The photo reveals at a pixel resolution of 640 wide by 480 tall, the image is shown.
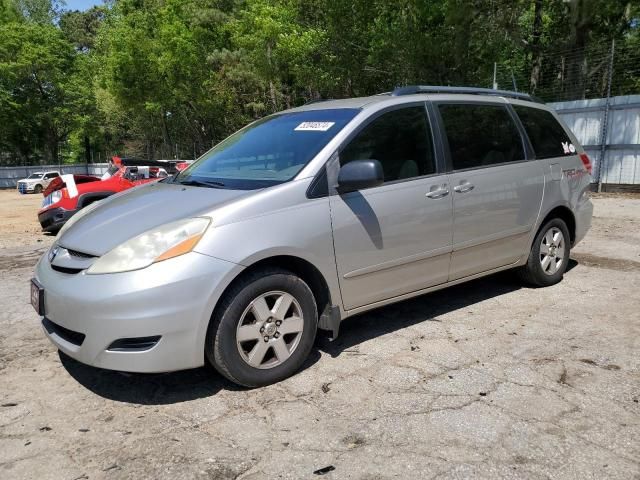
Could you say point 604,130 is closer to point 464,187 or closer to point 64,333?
point 464,187

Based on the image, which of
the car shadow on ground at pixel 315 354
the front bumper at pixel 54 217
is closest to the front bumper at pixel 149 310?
the car shadow on ground at pixel 315 354

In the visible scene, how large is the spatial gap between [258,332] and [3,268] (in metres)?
5.28

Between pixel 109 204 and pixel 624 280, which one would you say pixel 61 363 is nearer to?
pixel 109 204

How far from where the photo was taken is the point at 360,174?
132 inches

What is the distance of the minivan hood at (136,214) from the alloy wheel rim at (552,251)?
3.06m

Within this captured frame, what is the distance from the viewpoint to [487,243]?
4.37m

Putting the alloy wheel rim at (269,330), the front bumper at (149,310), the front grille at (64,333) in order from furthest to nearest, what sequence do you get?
1. the alloy wheel rim at (269,330)
2. the front grille at (64,333)
3. the front bumper at (149,310)

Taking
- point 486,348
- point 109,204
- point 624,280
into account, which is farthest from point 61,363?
point 624,280

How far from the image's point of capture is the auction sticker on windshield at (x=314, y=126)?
12.3 feet

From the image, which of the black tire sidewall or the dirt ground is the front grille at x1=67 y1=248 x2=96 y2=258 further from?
the black tire sidewall

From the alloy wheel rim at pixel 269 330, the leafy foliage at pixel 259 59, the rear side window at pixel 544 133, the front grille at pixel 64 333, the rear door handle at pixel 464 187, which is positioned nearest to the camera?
the front grille at pixel 64 333

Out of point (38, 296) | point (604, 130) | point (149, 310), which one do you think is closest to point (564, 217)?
point (149, 310)

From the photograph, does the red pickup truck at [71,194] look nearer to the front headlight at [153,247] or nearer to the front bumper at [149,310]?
the front headlight at [153,247]

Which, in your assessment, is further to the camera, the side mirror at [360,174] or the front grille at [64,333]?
the side mirror at [360,174]
